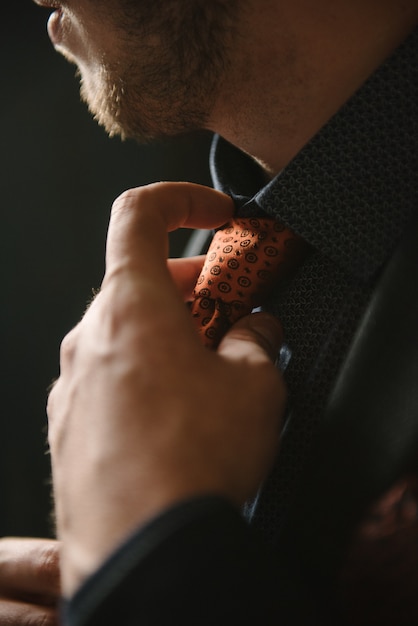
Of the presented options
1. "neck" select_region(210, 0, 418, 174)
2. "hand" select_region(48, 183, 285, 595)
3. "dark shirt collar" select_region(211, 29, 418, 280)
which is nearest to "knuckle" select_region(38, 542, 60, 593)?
"hand" select_region(48, 183, 285, 595)

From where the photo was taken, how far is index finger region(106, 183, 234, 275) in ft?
1.68

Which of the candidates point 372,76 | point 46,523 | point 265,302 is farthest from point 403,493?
point 46,523

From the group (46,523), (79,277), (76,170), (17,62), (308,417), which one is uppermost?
(308,417)

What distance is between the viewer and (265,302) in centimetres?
69

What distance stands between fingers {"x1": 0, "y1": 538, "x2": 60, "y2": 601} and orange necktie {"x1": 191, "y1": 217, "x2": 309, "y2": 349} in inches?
13.9

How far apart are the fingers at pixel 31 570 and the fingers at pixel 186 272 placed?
0.37 metres

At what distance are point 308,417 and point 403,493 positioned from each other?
0.16 m

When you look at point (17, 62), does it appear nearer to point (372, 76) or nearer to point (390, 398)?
point (372, 76)

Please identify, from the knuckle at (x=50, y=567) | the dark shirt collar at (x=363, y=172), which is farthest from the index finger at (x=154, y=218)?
the knuckle at (x=50, y=567)

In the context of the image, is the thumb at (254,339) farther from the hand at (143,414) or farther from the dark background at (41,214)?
the dark background at (41,214)

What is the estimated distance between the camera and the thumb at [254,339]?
49 centimetres

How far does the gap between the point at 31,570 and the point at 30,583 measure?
2 cm

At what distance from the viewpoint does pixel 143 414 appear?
0.40 metres

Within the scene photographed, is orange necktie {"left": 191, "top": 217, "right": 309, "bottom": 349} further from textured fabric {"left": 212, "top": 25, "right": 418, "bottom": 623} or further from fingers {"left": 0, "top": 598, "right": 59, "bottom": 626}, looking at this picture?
fingers {"left": 0, "top": 598, "right": 59, "bottom": 626}
